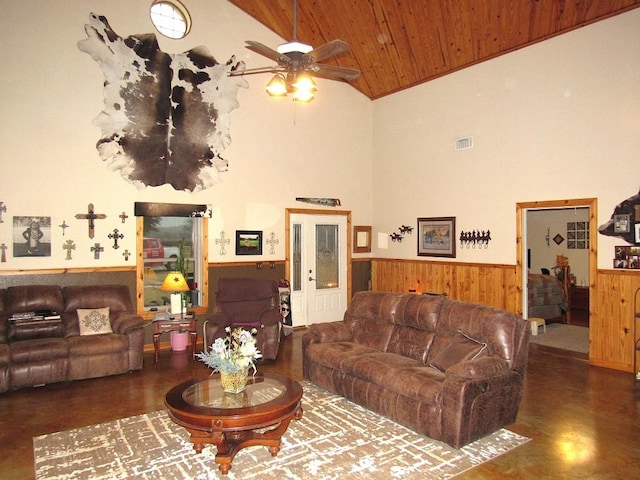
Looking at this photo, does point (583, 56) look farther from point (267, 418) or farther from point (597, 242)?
point (267, 418)

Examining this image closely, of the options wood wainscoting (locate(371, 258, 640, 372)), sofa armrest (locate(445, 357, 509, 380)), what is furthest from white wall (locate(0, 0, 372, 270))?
sofa armrest (locate(445, 357, 509, 380))

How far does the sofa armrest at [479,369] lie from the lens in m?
3.70

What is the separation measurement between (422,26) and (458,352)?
205 inches

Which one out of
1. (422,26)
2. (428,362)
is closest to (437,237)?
(422,26)

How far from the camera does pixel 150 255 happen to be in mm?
7344

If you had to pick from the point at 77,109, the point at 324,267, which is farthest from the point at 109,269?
the point at 324,267

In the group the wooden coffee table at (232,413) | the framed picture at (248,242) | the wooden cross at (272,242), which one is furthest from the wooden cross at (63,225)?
the wooden coffee table at (232,413)

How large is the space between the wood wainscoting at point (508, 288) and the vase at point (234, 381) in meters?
4.88

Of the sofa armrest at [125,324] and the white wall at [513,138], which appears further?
the white wall at [513,138]

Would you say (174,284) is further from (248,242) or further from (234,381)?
(234,381)

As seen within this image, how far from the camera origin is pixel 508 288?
286 inches

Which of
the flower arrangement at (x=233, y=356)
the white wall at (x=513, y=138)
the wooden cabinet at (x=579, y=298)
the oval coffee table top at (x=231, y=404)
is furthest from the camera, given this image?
the wooden cabinet at (x=579, y=298)

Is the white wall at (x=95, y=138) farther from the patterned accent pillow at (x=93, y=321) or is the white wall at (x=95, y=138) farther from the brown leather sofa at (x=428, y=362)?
the brown leather sofa at (x=428, y=362)

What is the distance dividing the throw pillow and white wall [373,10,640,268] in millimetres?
3013
